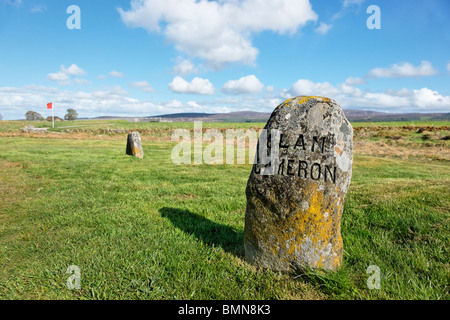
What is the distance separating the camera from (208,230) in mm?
5363

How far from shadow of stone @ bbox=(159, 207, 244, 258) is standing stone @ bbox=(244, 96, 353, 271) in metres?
0.97

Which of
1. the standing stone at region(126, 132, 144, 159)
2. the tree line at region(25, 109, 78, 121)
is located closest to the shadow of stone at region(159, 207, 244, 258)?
the standing stone at region(126, 132, 144, 159)

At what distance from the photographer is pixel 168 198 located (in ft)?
27.2

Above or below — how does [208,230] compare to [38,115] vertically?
below

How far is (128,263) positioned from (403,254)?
4481mm

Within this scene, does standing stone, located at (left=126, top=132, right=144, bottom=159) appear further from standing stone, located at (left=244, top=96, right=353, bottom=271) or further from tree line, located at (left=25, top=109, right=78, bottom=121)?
tree line, located at (left=25, top=109, right=78, bottom=121)

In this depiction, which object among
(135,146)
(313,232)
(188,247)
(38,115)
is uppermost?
(38,115)

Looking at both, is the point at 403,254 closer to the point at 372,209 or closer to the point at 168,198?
the point at 372,209

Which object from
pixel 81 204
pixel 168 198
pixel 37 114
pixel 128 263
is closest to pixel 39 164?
pixel 81 204

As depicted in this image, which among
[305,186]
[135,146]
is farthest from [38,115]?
[305,186]

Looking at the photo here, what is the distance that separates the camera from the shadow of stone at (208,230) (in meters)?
4.76

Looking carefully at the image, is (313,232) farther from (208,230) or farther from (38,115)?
(38,115)

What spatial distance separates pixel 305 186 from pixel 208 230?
2.59 meters
